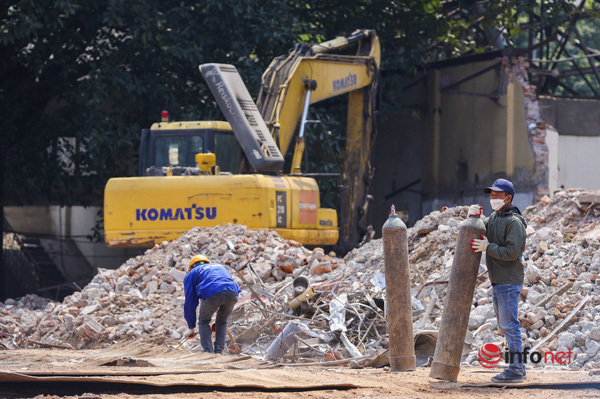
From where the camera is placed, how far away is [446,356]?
7.55 meters

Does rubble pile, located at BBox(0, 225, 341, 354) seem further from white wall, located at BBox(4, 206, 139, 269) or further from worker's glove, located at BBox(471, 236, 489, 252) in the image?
white wall, located at BBox(4, 206, 139, 269)

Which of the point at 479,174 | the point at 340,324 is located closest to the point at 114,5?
the point at 479,174

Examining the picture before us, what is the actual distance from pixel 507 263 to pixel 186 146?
30.3 ft

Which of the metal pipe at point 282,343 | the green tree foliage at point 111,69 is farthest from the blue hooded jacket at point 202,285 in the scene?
the green tree foliage at point 111,69

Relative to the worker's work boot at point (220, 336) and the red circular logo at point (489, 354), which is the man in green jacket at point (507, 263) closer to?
the red circular logo at point (489, 354)

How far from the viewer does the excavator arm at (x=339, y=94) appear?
16312 millimetres

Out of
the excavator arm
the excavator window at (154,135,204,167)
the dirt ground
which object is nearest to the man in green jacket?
the dirt ground

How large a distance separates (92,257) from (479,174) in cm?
940

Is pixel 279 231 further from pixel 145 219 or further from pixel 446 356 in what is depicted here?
pixel 446 356

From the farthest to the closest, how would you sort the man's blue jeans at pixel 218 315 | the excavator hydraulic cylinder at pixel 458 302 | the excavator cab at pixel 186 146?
the excavator cab at pixel 186 146, the man's blue jeans at pixel 218 315, the excavator hydraulic cylinder at pixel 458 302

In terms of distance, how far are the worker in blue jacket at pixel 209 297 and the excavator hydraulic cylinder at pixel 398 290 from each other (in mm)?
2448

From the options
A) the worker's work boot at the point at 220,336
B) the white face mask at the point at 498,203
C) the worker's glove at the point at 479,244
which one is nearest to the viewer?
the worker's glove at the point at 479,244

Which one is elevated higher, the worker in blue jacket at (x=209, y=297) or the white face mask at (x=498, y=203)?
the white face mask at (x=498, y=203)

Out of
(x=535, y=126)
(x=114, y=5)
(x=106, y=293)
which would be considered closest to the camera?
(x=106, y=293)
